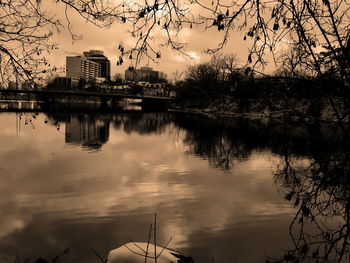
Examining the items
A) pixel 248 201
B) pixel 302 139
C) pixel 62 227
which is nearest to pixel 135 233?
pixel 62 227

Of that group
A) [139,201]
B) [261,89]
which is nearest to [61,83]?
[139,201]

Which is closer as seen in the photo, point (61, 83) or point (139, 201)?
point (139, 201)

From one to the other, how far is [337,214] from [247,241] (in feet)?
10.8

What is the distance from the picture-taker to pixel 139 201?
12.7m

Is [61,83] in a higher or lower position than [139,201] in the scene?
higher

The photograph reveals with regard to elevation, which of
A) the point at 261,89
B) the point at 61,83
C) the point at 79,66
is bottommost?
the point at 261,89

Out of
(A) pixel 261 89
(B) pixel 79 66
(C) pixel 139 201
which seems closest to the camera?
(A) pixel 261 89

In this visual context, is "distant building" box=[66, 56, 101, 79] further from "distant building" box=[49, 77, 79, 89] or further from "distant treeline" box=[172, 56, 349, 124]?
"distant treeline" box=[172, 56, 349, 124]

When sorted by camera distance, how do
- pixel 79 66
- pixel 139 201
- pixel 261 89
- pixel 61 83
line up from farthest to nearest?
Result: pixel 79 66 < pixel 61 83 < pixel 139 201 < pixel 261 89

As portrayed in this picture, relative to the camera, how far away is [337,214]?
10312mm

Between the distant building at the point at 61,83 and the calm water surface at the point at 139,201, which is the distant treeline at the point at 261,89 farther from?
the distant building at the point at 61,83

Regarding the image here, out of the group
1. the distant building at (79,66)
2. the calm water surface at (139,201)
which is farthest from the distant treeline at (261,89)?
the distant building at (79,66)

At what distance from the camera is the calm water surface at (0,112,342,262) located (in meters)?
8.77

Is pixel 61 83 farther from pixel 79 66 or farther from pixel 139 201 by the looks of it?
pixel 79 66
